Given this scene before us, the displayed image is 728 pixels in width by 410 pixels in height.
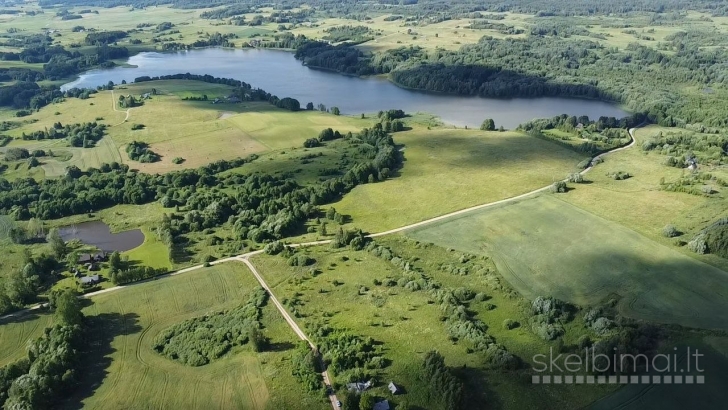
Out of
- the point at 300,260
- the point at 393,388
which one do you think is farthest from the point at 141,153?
the point at 393,388

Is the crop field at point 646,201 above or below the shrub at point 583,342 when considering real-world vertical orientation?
above

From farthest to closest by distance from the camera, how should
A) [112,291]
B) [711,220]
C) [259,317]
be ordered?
[711,220] < [112,291] < [259,317]

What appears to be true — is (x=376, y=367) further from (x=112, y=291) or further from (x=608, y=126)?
(x=608, y=126)

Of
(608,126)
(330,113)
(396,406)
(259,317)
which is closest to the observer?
(396,406)

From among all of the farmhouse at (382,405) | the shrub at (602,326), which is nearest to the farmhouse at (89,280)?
the farmhouse at (382,405)

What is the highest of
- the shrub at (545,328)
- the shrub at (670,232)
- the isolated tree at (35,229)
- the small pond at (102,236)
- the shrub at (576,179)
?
the shrub at (576,179)

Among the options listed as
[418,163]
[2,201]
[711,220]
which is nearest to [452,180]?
[418,163]

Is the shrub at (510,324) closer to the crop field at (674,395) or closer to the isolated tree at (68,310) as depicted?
the crop field at (674,395)
